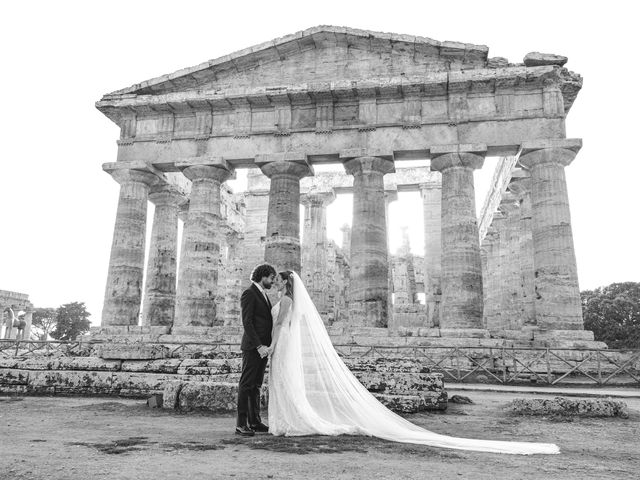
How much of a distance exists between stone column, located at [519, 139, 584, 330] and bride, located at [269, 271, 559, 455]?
1292 cm

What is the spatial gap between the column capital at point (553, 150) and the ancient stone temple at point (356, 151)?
0.05 m

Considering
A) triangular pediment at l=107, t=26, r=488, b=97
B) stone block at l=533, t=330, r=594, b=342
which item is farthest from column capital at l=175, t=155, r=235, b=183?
stone block at l=533, t=330, r=594, b=342

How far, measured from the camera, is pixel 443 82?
62.9ft

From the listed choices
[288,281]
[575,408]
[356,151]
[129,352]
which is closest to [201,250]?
[356,151]

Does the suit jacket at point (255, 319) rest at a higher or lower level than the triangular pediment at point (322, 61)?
lower

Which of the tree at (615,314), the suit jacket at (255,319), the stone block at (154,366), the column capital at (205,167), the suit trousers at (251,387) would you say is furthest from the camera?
the tree at (615,314)

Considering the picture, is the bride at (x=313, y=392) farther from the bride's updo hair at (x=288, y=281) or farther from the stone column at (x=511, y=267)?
the stone column at (x=511, y=267)

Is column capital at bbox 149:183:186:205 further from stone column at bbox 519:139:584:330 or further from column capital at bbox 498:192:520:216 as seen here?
column capital at bbox 498:192:520:216

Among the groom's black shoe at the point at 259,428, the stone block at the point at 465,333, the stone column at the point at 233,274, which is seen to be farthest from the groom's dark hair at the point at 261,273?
the stone column at the point at 233,274

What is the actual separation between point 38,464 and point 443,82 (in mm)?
18413

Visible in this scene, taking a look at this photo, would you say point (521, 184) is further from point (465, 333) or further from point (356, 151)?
point (465, 333)

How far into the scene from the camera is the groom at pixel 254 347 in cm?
615

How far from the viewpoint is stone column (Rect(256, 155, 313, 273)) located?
19594mm

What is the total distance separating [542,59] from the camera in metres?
18.8
